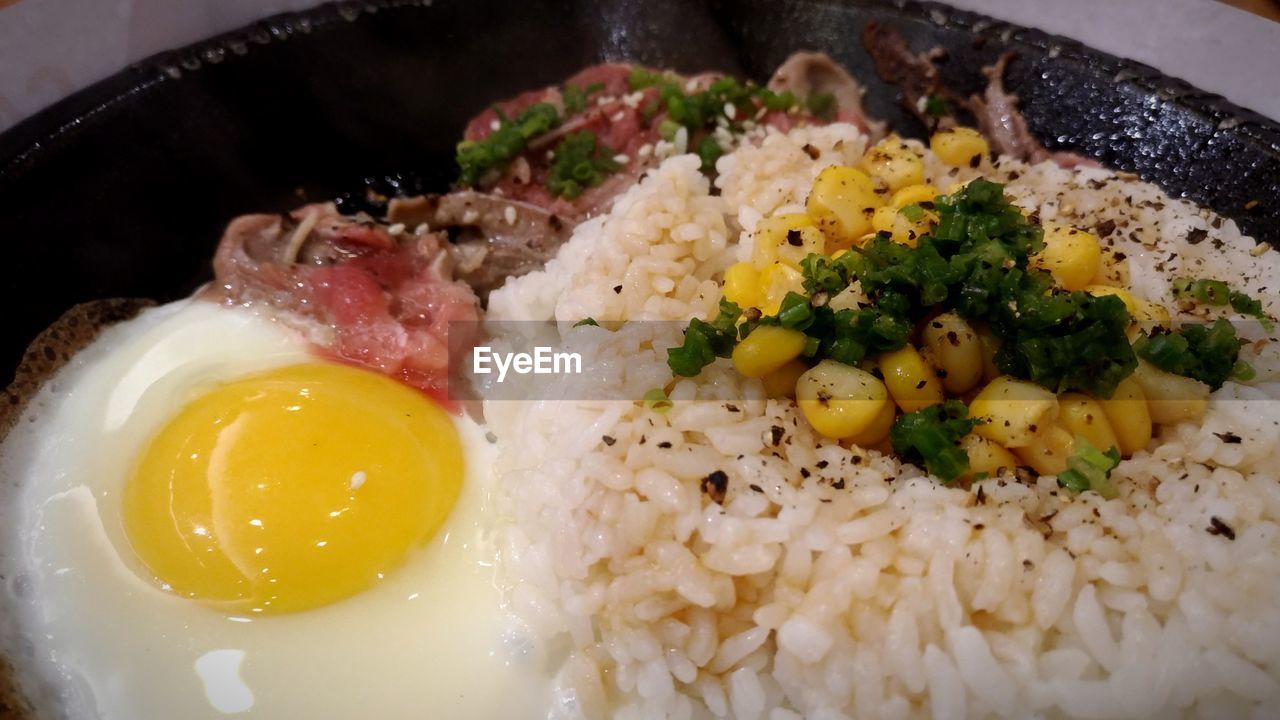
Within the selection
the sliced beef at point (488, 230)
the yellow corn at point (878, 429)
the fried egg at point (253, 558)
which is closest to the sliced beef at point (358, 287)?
the sliced beef at point (488, 230)

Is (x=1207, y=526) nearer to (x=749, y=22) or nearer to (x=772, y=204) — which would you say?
(x=772, y=204)

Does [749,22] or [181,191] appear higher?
[749,22]

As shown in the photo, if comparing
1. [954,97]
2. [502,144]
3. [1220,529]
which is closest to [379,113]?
[502,144]

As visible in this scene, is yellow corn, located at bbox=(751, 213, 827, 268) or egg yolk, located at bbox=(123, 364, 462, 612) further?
yellow corn, located at bbox=(751, 213, 827, 268)

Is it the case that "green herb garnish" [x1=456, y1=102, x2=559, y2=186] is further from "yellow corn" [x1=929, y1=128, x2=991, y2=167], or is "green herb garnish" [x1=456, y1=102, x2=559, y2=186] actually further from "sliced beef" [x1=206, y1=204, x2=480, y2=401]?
"yellow corn" [x1=929, y1=128, x2=991, y2=167]

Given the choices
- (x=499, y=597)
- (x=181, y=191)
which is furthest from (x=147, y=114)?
(x=499, y=597)

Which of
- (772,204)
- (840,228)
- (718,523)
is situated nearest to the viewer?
(718,523)

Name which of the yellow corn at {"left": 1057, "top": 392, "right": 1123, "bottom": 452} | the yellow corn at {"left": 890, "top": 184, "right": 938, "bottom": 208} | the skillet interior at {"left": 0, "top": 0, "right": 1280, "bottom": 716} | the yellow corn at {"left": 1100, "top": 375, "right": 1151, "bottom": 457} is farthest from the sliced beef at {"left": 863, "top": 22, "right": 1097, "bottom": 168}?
the yellow corn at {"left": 1057, "top": 392, "right": 1123, "bottom": 452}
